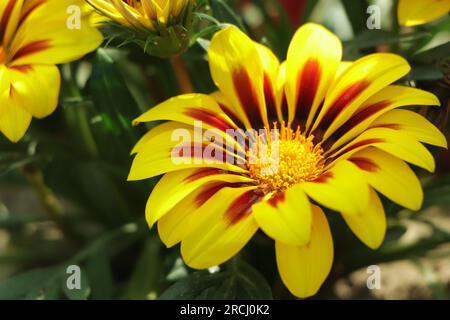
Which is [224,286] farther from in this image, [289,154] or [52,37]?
[52,37]

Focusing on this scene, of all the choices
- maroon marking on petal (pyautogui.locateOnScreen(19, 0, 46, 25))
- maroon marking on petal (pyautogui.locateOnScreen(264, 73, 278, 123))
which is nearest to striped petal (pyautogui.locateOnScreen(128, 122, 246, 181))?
maroon marking on petal (pyautogui.locateOnScreen(264, 73, 278, 123))

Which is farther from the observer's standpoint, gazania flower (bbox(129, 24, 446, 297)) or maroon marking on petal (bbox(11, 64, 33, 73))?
maroon marking on petal (bbox(11, 64, 33, 73))

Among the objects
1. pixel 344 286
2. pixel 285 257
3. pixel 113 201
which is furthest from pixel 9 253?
pixel 285 257

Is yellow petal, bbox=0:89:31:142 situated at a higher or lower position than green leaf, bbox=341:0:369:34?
higher

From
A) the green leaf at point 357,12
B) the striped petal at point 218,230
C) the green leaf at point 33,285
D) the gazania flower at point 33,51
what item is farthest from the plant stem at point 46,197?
the green leaf at point 357,12

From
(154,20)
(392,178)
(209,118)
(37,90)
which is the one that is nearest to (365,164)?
(392,178)

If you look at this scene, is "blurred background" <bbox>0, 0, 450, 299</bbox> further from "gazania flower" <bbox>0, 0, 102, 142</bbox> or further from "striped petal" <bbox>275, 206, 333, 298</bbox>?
"striped petal" <bbox>275, 206, 333, 298</bbox>
